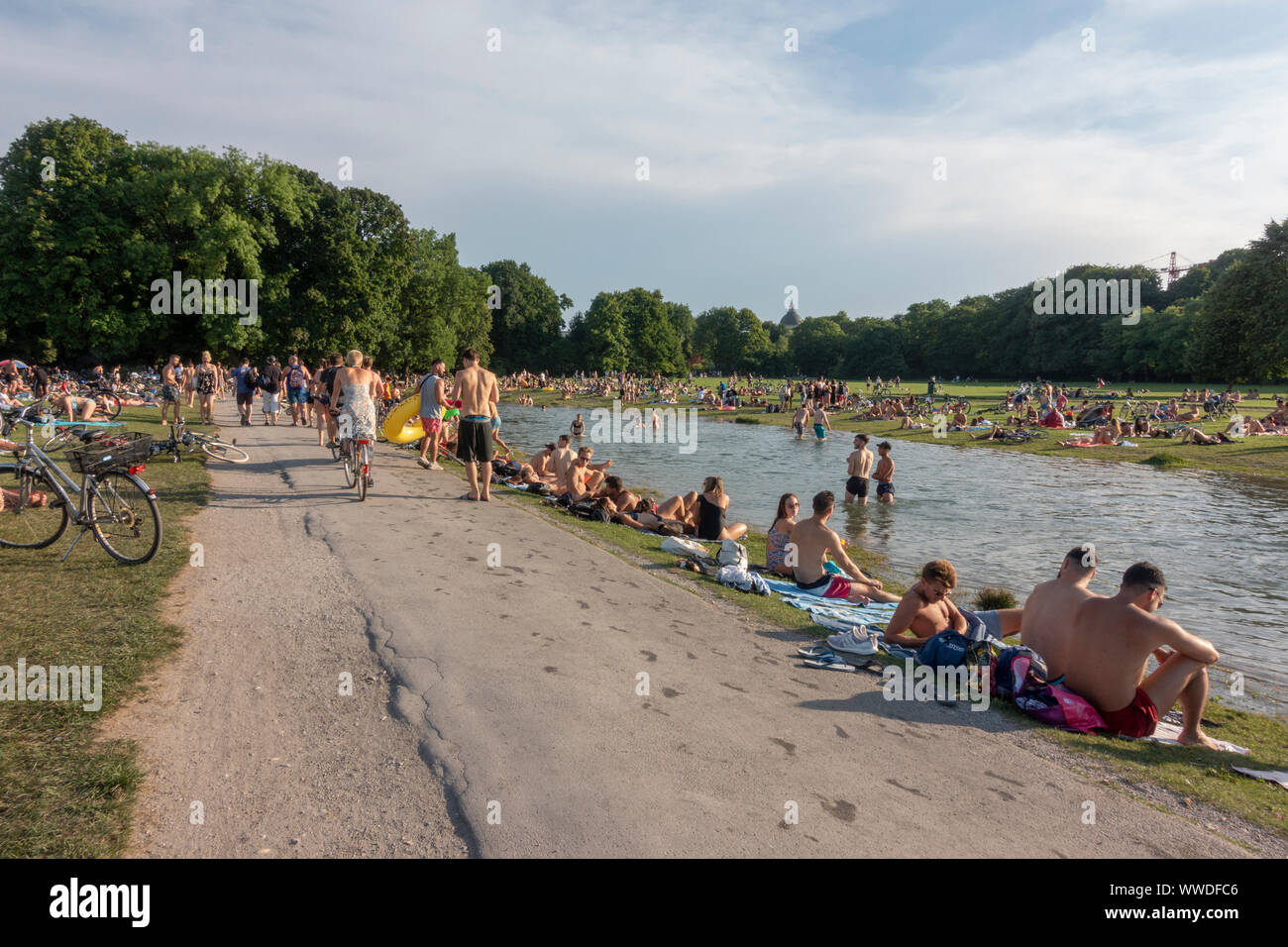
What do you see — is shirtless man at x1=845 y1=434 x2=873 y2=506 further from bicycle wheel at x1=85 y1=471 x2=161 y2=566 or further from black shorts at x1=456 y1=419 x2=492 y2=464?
bicycle wheel at x1=85 y1=471 x2=161 y2=566

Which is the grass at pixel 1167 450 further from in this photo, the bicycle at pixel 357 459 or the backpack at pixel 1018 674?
the bicycle at pixel 357 459

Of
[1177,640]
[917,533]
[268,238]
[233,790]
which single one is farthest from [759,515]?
[268,238]

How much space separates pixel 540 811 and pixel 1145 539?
48.7 ft

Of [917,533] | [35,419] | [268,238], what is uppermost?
[268,238]

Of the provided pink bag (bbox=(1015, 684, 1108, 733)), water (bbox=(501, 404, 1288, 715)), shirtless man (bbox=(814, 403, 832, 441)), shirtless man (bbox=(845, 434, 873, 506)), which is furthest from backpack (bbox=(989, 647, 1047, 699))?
shirtless man (bbox=(814, 403, 832, 441))

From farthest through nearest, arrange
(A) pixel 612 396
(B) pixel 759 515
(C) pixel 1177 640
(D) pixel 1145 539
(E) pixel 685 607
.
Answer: (A) pixel 612 396, (B) pixel 759 515, (D) pixel 1145 539, (E) pixel 685 607, (C) pixel 1177 640

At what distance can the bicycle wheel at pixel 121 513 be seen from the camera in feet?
22.0

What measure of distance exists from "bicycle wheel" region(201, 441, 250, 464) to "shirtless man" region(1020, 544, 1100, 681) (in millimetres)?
12572

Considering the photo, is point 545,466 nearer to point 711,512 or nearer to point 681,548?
point 711,512

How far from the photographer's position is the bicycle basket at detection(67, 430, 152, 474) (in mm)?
6648
